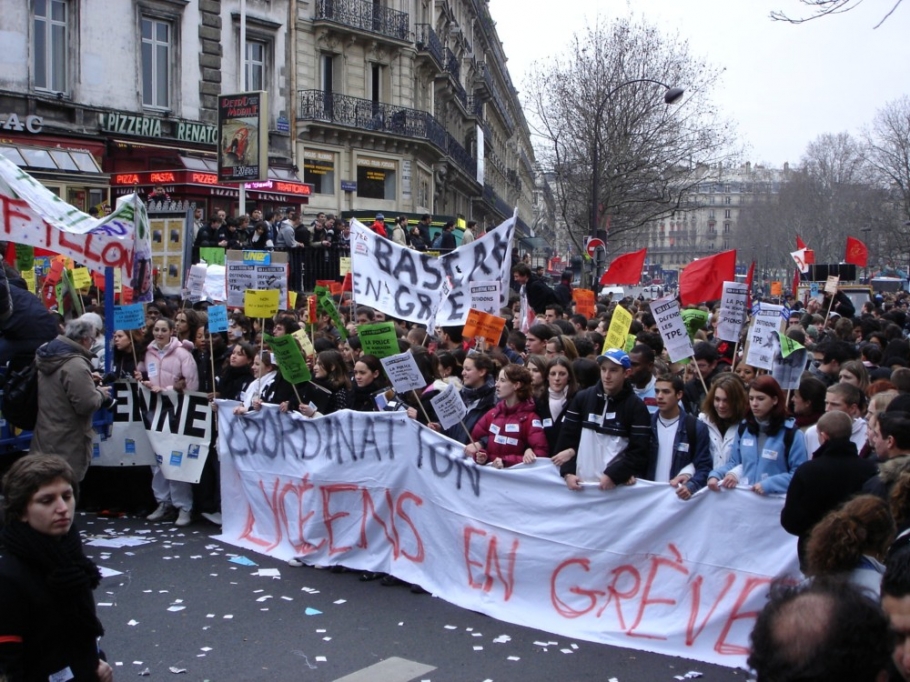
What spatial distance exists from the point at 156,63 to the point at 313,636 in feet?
76.0

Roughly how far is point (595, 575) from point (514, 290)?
45.2 ft

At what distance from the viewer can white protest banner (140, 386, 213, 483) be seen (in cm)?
875

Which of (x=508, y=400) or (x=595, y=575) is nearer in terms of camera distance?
(x=595, y=575)

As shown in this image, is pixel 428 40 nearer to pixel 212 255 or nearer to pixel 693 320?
pixel 212 255

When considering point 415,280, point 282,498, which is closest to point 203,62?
point 415,280

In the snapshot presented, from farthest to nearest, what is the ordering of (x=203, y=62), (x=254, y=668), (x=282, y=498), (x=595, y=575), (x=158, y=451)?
(x=203, y=62), (x=158, y=451), (x=282, y=498), (x=595, y=575), (x=254, y=668)

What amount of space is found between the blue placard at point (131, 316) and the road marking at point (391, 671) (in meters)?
4.75

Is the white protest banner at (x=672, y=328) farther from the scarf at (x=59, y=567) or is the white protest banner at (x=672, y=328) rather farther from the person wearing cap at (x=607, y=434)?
the scarf at (x=59, y=567)

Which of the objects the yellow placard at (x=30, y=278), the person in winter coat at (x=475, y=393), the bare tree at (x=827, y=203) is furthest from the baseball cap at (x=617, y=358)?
the bare tree at (x=827, y=203)

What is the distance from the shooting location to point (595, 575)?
6098 mm

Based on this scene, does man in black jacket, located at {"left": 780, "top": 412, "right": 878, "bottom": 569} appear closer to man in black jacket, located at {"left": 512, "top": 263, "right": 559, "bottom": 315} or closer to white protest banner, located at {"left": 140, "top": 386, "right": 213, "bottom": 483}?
white protest banner, located at {"left": 140, "top": 386, "right": 213, "bottom": 483}

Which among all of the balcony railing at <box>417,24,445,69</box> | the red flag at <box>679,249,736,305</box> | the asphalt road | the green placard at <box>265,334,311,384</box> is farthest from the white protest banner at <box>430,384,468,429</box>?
the balcony railing at <box>417,24,445,69</box>

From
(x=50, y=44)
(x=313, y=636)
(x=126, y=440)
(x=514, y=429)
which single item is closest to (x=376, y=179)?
(x=50, y=44)

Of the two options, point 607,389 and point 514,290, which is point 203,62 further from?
point 607,389
